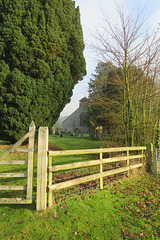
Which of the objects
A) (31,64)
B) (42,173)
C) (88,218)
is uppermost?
(31,64)

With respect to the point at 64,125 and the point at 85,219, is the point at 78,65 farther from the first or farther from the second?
the point at 64,125

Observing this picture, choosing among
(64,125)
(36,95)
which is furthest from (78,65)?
(64,125)

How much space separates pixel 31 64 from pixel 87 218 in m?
9.34

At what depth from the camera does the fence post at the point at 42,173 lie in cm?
314

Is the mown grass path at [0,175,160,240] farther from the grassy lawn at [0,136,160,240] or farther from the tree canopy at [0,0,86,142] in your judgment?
the tree canopy at [0,0,86,142]

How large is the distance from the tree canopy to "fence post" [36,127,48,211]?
6472 mm

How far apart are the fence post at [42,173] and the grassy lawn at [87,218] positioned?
0.21 m

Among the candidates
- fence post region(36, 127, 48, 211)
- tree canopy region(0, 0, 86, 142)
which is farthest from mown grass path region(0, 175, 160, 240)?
tree canopy region(0, 0, 86, 142)

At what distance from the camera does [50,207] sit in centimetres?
327

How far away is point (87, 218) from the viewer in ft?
10.5

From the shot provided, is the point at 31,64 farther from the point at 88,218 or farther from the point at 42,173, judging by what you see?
the point at 88,218

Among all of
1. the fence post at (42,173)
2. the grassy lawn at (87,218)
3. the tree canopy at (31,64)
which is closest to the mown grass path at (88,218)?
the grassy lawn at (87,218)

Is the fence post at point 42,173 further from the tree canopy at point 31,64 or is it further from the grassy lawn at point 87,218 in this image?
the tree canopy at point 31,64

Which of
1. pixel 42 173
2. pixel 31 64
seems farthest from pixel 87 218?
pixel 31 64
